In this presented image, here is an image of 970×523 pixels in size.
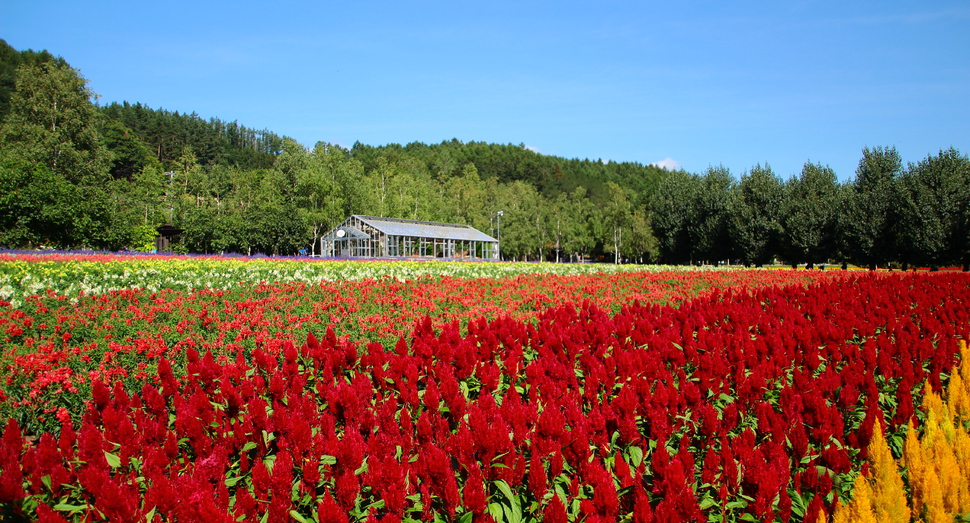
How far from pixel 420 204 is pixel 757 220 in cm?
4172

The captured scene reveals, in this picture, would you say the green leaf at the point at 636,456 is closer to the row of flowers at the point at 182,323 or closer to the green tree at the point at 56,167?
the row of flowers at the point at 182,323

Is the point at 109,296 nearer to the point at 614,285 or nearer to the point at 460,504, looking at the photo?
the point at 460,504

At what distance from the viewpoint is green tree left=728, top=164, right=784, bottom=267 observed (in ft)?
151

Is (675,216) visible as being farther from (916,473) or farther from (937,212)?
(916,473)

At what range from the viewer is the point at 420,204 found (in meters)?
73.6

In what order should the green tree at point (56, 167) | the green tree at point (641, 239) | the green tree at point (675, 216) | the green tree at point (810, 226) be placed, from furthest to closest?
the green tree at point (641, 239)
the green tree at point (675, 216)
the green tree at point (810, 226)
the green tree at point (56, 167)

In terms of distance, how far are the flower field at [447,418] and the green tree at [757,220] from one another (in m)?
42.1

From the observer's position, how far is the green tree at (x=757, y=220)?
45.9 m

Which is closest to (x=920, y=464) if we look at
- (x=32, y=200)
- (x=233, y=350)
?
(x=233, y=350)

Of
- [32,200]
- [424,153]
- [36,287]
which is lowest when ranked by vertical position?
[36,287]

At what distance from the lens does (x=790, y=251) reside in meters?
44.4

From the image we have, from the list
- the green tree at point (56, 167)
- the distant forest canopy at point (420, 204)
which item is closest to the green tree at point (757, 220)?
the distant forest canopy at point (420, 204)

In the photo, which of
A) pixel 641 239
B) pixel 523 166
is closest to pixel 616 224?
pixel 641 239

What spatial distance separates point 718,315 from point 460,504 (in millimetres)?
5819
